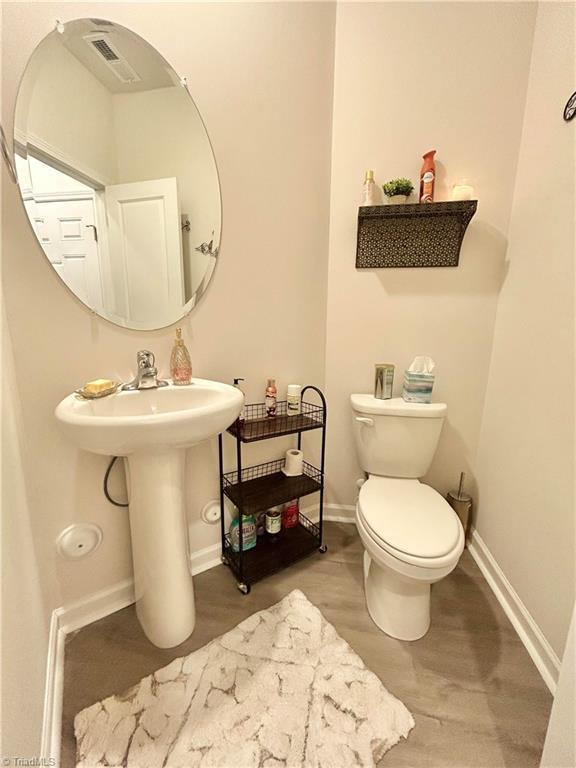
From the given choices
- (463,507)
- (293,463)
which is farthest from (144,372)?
(463,507)

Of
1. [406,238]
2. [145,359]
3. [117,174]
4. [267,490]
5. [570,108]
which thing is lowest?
[267,490]

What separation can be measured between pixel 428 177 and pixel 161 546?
1.71 meters

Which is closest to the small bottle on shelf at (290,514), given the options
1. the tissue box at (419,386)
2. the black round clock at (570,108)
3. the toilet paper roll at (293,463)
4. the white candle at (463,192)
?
the toilet paper roll at (293,463)

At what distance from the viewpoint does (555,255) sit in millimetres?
1097

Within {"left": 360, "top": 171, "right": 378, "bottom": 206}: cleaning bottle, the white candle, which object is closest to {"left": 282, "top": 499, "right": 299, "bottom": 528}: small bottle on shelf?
{"left": 360, "top": 171, "right": 378, "bottom": 206}: cleaning bottle

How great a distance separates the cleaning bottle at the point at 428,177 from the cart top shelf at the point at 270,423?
3.36 feet

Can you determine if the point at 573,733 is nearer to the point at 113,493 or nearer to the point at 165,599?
the point at 165,599

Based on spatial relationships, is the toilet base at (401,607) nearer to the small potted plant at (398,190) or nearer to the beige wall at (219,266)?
the beige wall at (219,266)

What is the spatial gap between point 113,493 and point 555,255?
5.85 feet

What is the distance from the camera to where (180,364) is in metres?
1.14

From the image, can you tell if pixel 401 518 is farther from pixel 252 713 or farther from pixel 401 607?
pixel 252 713

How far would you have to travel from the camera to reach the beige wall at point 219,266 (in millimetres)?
927

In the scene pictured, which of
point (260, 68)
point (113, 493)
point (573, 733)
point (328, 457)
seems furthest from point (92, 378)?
point (573, 733)

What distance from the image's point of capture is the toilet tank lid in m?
1.34
